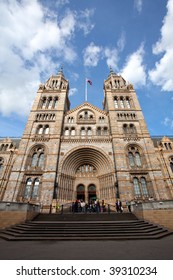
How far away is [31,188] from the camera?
16969 mm

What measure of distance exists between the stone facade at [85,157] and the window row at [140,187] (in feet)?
0.40

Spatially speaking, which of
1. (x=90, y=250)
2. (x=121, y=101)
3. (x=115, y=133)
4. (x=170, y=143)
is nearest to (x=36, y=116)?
(x=115, y=133)

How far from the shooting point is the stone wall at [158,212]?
9359 mm

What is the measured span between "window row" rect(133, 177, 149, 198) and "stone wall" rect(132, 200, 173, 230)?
645 cm

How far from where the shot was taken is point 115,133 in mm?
20953

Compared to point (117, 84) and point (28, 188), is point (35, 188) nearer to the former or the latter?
point (28, 188)

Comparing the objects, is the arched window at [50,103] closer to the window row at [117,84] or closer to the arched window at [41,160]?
the arched window at [41,160]

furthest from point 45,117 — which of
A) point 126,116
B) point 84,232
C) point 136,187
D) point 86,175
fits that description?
point 84,232

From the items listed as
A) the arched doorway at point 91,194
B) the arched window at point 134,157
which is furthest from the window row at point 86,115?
the arched doorway at point 91,194

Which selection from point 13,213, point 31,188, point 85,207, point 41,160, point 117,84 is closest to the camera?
point 13,213

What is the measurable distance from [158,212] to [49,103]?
79.5 ft

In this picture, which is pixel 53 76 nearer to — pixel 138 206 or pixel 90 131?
pixel 90 131

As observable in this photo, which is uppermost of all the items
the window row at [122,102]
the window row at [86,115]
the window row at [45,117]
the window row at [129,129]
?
the window row at [122,102]

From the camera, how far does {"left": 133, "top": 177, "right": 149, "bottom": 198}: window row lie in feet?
54.6
